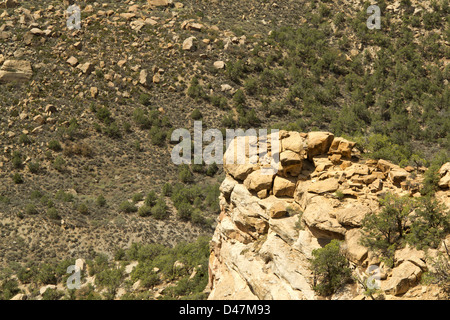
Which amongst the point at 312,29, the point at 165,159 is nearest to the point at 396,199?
the point at 165,159

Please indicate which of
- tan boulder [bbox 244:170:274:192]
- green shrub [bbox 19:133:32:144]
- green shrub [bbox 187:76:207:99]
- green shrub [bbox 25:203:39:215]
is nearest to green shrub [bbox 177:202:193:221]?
green shrub [bbox 25:203:39:215]

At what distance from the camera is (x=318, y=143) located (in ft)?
79.7

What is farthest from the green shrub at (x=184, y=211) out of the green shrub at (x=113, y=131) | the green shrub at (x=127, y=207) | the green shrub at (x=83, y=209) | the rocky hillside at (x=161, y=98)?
the green shrub at (x=113, y=131)

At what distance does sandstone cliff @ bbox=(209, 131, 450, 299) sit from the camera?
19562 millimetres

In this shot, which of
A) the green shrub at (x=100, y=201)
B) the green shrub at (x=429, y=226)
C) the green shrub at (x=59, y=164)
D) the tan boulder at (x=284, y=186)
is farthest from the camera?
the green shrub at (x=59, y=164)

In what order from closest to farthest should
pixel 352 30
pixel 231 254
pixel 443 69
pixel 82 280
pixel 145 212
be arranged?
1. pixel 231 254
2. pixel 82 280
3. pixel 145 212
4. pixel 443 69
5. pixel 352 30

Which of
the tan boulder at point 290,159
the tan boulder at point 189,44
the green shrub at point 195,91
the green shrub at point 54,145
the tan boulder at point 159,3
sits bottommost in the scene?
the green shrub at point 54,145

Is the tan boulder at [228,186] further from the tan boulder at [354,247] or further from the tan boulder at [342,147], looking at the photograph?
the tan boulder at [354,247]

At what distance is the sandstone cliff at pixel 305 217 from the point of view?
64.2ft

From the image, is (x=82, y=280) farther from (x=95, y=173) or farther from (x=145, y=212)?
(x=95, y=173)

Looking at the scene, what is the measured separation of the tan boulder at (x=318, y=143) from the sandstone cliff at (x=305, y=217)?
0.17ft

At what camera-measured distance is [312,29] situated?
3278 inches

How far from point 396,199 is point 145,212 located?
127ft

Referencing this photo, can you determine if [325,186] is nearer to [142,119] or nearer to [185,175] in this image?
[185,175]
